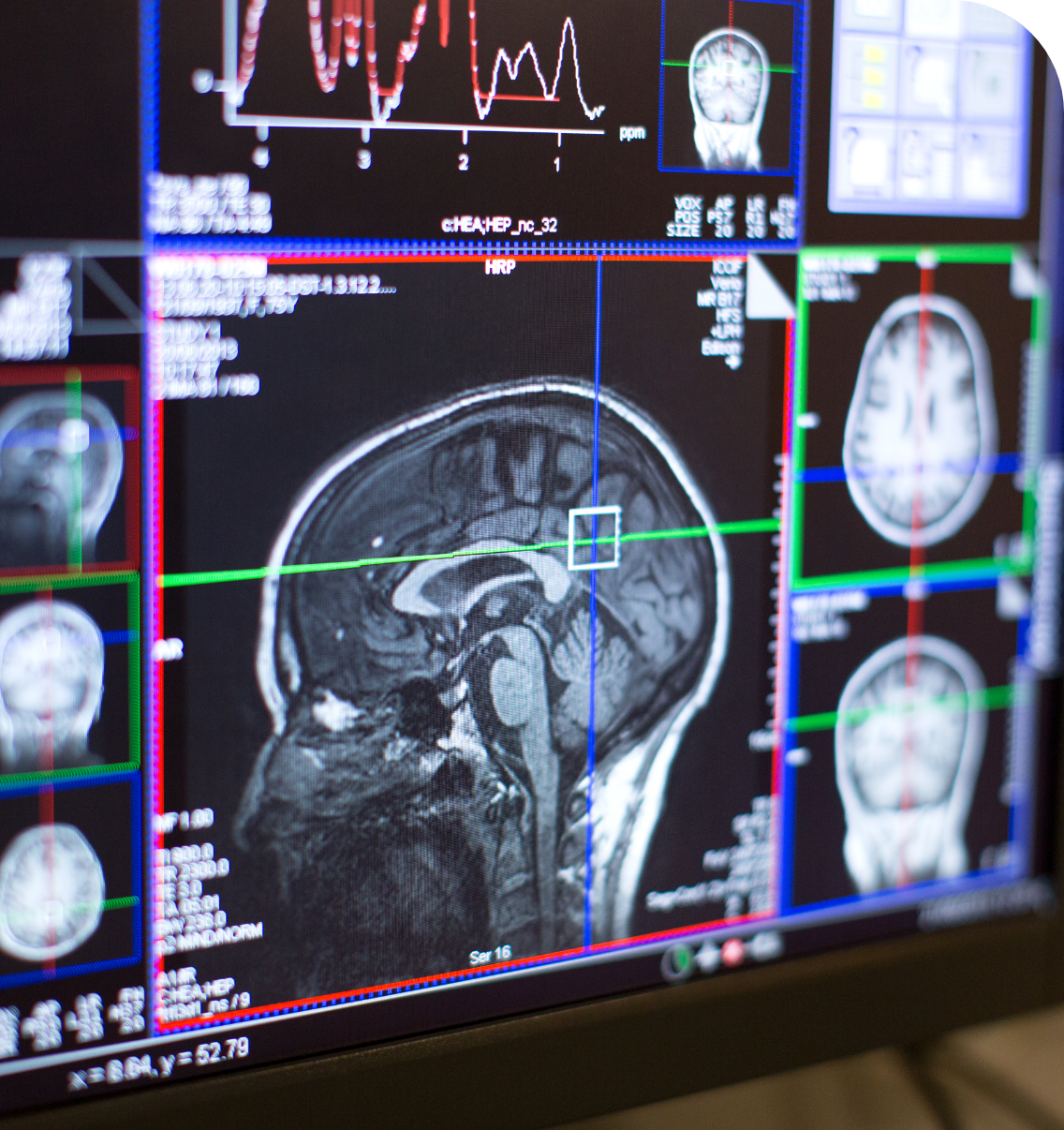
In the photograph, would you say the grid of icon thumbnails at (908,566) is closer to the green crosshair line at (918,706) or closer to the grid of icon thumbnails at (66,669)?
the green crosshair line at (918,706)

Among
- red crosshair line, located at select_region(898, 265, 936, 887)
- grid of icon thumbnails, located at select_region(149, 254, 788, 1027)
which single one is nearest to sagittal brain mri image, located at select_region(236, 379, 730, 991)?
grid of icon thumbnails, located at select_region(149, 254, 788, 1027)

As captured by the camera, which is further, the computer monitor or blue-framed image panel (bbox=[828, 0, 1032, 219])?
blue-framed image panel (bbox=[828, 0, 1032, 219])

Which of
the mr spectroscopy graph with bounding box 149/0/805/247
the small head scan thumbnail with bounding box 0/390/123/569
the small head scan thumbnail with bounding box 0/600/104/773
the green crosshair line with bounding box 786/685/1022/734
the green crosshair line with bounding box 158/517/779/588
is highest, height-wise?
the mr spectroscopy graph with bounding box 149/0/805/247

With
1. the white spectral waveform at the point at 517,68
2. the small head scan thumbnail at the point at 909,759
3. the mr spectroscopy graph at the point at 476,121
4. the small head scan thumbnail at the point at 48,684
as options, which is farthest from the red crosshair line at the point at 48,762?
the small head scan thumbnail at the point at 909,759

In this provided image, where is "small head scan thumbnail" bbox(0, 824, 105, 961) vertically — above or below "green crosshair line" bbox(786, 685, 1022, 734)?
below

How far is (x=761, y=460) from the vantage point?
0.65 meters

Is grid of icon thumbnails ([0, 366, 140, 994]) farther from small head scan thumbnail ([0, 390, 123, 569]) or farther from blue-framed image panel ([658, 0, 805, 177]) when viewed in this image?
blue-framed image panel ([658, 0, 805, 177])

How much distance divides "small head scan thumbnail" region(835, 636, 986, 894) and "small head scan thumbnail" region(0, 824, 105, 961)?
36cm

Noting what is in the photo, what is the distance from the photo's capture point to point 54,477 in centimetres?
51

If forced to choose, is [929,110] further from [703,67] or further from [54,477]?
[54,477]

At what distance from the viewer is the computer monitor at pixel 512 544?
0.52 m

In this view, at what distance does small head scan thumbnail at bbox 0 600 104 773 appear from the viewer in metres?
0.51

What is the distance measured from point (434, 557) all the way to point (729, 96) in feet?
0.81

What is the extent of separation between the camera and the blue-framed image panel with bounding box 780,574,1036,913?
68cm
